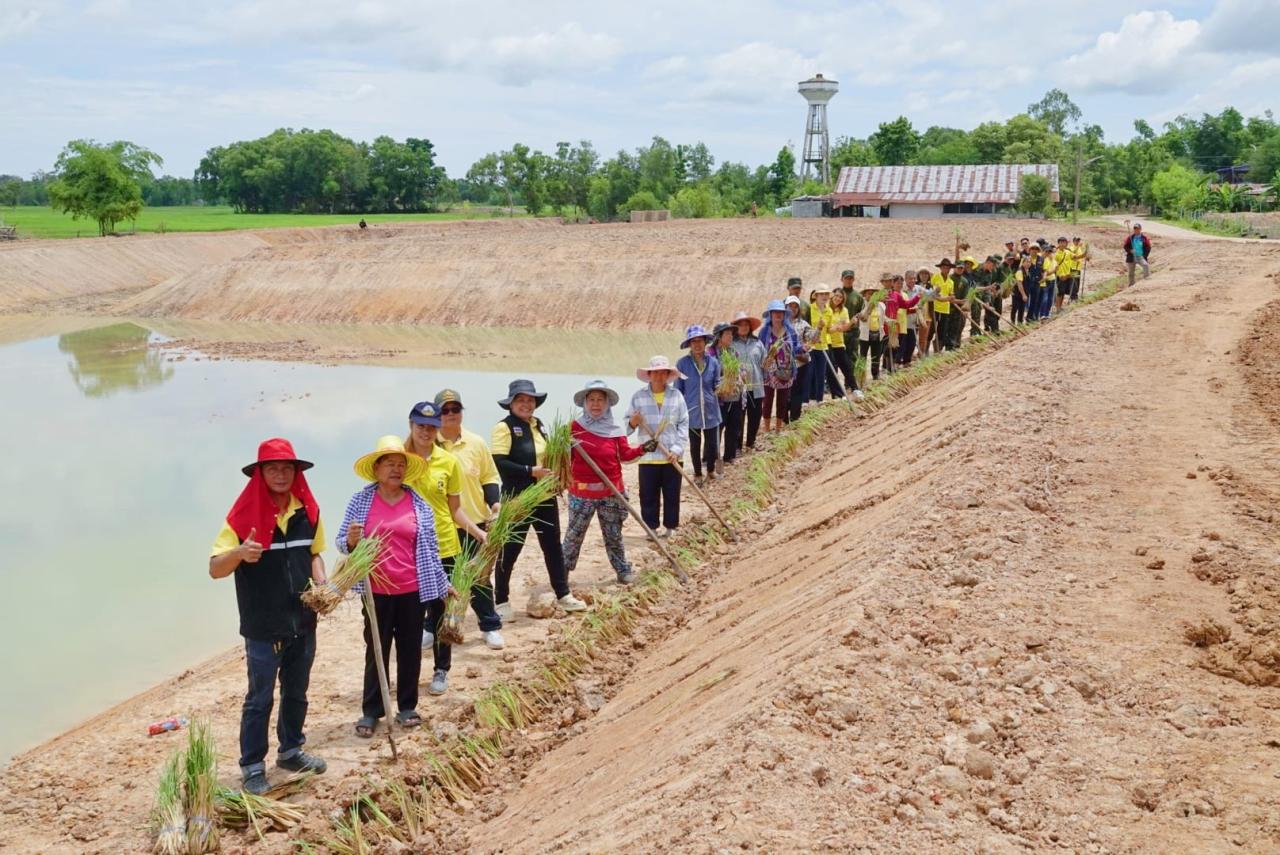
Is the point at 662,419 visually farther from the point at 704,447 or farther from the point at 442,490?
the point at 442,490

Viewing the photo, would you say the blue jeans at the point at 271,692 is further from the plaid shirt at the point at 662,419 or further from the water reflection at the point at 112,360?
the water reflection at the point at 112,360

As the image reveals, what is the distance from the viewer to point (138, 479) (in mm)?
13367

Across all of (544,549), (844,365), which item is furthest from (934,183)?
(544,549)

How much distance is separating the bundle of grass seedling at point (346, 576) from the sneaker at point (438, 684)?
118cm

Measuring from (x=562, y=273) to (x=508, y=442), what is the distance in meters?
26.0

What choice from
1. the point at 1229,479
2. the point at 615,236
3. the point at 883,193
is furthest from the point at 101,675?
the point at 883,193

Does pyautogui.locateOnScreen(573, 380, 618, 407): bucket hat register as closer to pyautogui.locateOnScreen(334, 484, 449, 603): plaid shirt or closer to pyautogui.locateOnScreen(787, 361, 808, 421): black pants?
pyautogui.locateOnScreen(334, 484, 449, 603): plaid shirt

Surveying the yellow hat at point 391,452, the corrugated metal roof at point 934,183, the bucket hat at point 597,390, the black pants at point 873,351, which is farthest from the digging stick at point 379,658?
the corrugated metal roof at point 934,183

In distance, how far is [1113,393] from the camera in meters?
9.76

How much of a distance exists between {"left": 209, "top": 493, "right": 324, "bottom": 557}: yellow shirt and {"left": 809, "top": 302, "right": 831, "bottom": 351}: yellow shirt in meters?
8.09

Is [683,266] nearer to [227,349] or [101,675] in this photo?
[227,349]

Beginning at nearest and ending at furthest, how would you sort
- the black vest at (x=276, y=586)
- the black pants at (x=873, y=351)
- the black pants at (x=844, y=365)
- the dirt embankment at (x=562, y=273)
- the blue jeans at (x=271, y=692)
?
the black vest at (x=276, y=586)
the blue jeans at (x=271, y=692)
the black pants at (x=844, y=365)
the black pants at (x=873, y=351)
the dirt embankment at (x=562, y=273)

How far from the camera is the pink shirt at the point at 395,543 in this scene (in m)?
5.46

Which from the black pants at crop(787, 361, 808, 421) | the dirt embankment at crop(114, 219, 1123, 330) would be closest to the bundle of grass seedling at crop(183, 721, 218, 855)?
the black pants at crop(787, 361, 808, 421)
